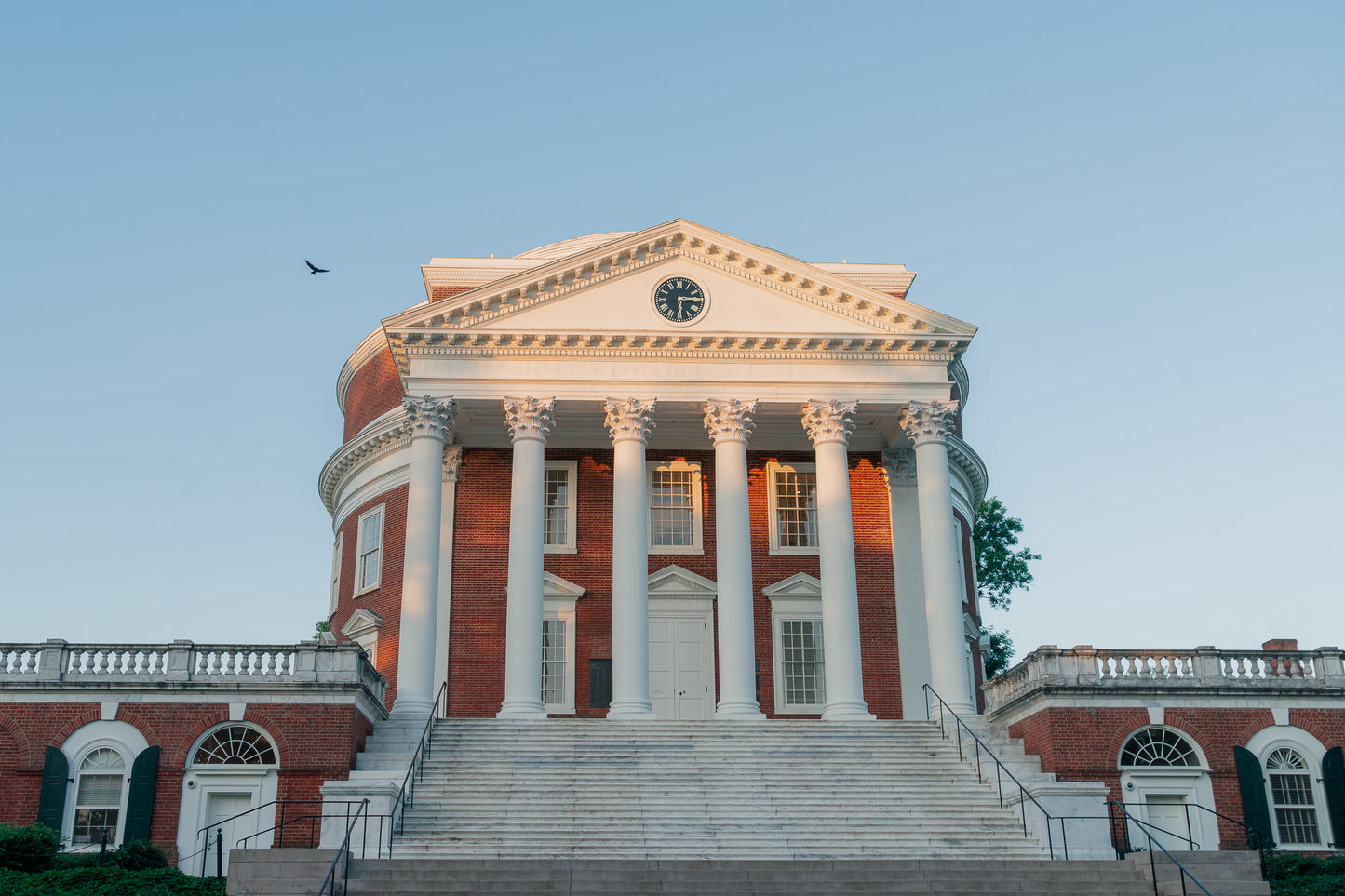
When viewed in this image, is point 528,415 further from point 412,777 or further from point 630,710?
point 412,777

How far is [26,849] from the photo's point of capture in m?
22.0

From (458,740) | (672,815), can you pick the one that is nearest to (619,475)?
(458,740)

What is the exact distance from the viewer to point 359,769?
25.4 metres

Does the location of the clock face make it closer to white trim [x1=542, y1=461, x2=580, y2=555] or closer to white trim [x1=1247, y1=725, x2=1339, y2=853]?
white trim [x1=542, y1=461, x2=580, y2=555]

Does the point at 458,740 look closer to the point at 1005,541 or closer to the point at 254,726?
the point at 254,726

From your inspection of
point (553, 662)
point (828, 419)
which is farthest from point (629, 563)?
point (828, 419)

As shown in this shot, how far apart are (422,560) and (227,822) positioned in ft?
23.2

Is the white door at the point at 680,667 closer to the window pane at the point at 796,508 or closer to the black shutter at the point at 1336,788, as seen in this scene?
the window pane at the point at 796,508

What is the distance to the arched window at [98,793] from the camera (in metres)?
25.3

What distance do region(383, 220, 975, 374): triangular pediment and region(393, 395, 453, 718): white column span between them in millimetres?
1750

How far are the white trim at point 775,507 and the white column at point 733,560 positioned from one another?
12.4ft

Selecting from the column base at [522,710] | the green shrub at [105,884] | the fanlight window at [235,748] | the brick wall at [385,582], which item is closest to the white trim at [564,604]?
the brick wall at [385,582]

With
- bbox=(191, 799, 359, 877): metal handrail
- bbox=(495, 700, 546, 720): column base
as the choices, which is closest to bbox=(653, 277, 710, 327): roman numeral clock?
bbox=(495, 700, 546, 720): column base

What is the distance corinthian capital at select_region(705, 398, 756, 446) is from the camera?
103ft
